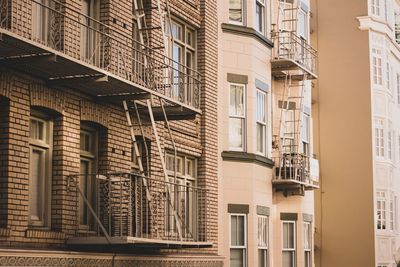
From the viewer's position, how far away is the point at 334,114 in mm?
37938

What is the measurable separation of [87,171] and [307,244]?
12.7 metres

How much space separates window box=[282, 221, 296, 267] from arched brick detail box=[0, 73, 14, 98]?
13909 mm

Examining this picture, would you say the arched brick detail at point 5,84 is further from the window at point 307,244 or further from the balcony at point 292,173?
the window at point 307,244

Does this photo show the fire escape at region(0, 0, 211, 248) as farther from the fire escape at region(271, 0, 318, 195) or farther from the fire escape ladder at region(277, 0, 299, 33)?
the fire escape ladder at region(277, 0, 299, 33)

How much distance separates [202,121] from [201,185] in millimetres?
1613

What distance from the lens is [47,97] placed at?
16859 mm

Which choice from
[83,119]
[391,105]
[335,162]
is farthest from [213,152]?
[391,105]

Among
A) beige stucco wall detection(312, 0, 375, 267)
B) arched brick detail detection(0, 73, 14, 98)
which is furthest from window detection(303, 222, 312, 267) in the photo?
arched brick detail detection(0, 73, 14, 98)

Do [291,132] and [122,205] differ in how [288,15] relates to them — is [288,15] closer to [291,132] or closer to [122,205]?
[291,132]

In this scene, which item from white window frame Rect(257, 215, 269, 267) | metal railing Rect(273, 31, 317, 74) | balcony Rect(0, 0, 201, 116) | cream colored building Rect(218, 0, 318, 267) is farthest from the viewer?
metal railing Rect(273, 31, 317, 74)

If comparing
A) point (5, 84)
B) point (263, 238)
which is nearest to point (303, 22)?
point (263, 238)

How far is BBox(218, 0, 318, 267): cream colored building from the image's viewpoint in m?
24.9

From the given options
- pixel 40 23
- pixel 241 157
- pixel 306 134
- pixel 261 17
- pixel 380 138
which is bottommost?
pixel 241 157

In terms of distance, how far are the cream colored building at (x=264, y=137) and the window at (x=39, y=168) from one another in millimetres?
7881
